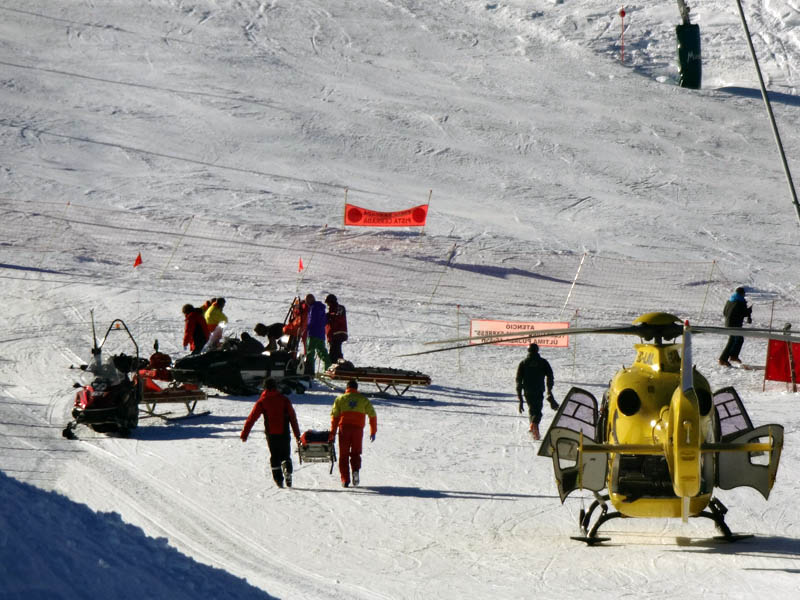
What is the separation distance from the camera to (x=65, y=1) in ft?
154

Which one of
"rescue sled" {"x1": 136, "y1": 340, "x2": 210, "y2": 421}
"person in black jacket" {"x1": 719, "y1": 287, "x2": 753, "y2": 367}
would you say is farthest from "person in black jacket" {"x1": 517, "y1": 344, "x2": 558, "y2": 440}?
"person in black jacket" {"x1": 719, "y1": 287, "x2": 753, "y2": 367}

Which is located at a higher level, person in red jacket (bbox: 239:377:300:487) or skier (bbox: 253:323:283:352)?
skier (bbox: 253:323:283:352)

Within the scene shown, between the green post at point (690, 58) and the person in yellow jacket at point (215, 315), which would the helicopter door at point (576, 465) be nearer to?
the person in yellow jacket at point (215, 315)

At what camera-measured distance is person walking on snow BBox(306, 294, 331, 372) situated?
18844 mm

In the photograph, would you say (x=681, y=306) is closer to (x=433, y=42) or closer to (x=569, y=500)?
(x=569, y=500)

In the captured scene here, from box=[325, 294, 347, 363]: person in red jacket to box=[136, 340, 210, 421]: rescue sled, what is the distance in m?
3.04

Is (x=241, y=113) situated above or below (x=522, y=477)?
above

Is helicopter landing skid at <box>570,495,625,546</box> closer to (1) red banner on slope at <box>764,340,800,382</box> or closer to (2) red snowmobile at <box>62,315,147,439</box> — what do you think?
(2) red snowmobile at <box>62,315,147,439</box>

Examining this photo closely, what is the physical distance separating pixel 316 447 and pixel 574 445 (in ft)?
10.7

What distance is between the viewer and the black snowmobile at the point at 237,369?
56.6 feet

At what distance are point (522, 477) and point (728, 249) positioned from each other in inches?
706

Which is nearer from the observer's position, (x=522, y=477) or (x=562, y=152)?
(x=522, y=477)

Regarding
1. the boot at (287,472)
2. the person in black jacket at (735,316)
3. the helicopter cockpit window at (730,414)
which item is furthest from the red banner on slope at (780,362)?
the boot at (287,472)

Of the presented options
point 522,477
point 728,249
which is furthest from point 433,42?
point 522,477
